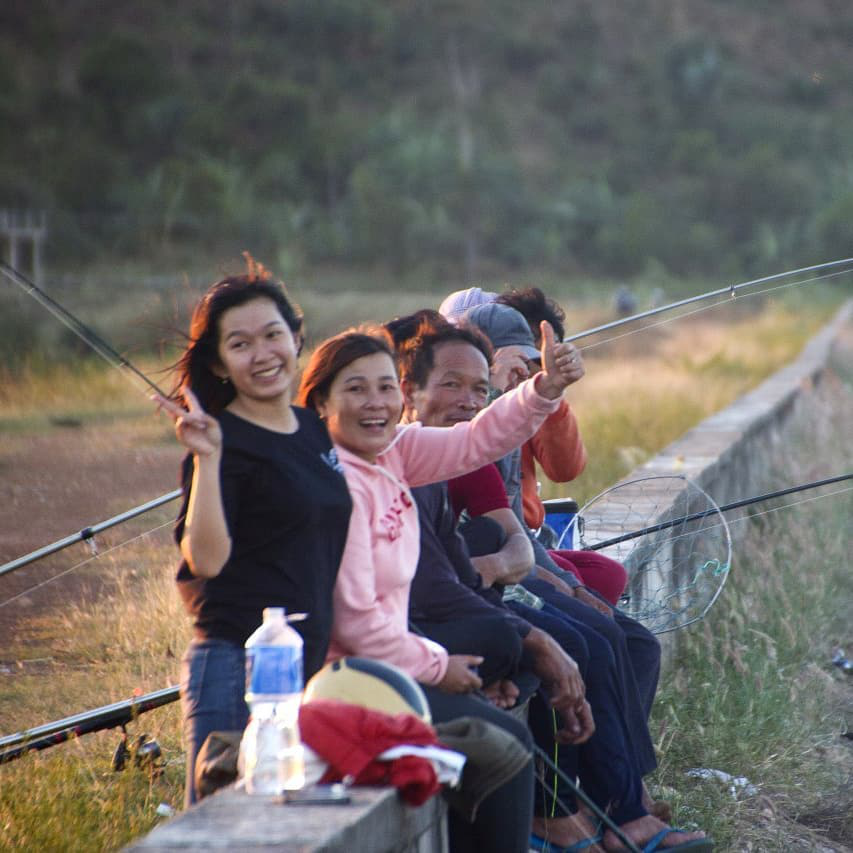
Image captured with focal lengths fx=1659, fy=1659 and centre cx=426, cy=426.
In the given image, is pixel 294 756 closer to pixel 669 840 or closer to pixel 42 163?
pixel 669 840

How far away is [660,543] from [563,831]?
2.11m

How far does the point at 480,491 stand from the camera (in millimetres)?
4258

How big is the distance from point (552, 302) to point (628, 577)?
36.8 inches

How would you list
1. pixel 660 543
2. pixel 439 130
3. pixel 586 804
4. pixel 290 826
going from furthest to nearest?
pixel 439 130 < pixel 660 543 < pixel 586 804 < pixel 290 826

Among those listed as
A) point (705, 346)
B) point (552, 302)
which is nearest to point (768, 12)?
point (705, 346)

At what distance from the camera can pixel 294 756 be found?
107 inches

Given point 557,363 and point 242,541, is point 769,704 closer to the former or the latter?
point 557,363

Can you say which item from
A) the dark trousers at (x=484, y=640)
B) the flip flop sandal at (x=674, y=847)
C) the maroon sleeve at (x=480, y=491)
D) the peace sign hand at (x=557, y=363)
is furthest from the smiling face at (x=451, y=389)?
the flip flop sandal at (x=674, y=847)

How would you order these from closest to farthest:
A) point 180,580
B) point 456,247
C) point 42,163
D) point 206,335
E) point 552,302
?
point 180,580, point 206,335, point 552,302, point 456,247, point 42,163

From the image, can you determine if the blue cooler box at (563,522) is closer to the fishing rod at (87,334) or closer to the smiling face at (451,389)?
the smiling face at (451,389)

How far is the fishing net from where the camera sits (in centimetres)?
550

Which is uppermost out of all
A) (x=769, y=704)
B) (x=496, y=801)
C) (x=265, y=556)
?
(x=265, y=556)

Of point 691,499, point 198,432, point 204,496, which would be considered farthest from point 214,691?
point 691,499

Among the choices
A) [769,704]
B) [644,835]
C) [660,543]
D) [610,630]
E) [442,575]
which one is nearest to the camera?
[442,575]
